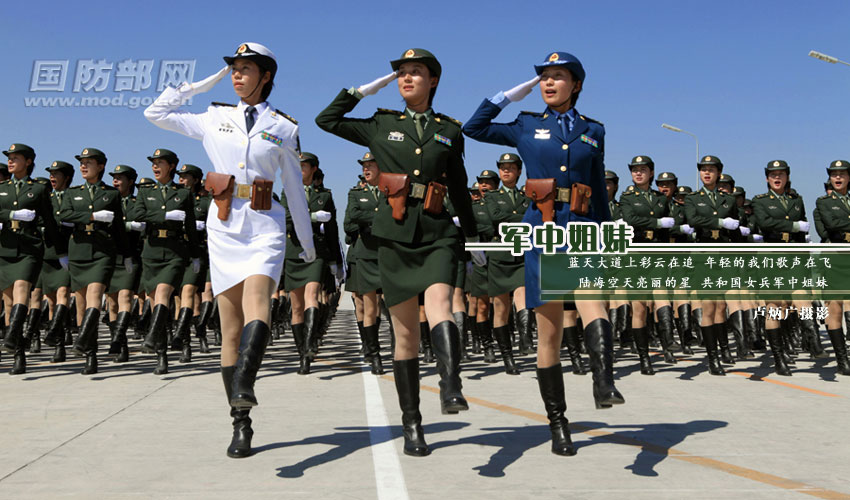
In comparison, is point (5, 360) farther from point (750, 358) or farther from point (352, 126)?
point (750, 358)

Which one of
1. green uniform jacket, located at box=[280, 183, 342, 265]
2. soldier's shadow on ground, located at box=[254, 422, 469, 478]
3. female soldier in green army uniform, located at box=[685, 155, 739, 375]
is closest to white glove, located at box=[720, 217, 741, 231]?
female soldier in green army uniform, located at box=[685, 155, 739, 375]

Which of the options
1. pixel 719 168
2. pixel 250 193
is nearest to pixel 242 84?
pixel 250 193

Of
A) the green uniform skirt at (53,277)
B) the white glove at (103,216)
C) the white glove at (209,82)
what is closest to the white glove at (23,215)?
the white glove at (103,216)

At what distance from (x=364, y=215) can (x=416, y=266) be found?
5627 mm

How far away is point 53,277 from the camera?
11.6m

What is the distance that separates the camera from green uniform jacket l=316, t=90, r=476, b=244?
5.19m

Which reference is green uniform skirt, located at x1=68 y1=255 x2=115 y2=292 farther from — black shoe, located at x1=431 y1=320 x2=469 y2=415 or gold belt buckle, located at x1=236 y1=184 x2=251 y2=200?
black shoe, located at x1=431 y1=320 x2=469 y2=415

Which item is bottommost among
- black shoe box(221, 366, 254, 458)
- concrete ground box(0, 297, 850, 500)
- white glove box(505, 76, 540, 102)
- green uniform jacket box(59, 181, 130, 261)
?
concrete ground box(0, 297, 850, 500)

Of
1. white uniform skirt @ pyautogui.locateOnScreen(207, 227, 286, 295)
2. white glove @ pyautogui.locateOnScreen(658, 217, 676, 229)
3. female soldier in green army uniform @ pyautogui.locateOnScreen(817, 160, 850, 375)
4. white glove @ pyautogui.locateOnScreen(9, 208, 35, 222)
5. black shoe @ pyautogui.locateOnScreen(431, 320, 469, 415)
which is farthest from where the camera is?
white glove @ pyautogui.locateOnScreen(658, 217, 676, 229)

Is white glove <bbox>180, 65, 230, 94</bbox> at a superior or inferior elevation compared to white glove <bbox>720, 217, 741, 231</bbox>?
superior

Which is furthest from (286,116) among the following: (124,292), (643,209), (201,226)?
(201,226)

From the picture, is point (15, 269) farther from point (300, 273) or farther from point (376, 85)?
point (376, 85)

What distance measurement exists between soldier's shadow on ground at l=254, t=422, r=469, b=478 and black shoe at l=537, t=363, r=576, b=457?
941 millimetres

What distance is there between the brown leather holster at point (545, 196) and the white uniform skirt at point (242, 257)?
1.65 m
